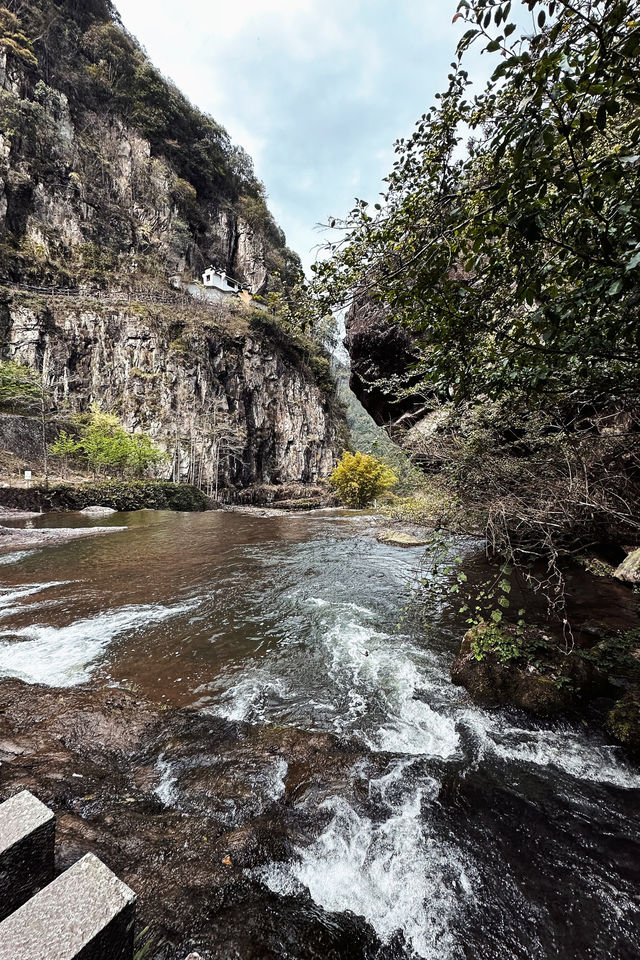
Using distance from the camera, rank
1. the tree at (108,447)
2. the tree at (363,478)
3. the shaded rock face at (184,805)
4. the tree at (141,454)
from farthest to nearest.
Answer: the tree at (363,478), the tree at (141,454), the tree at (108,447), the shaded rock face at (184,805)

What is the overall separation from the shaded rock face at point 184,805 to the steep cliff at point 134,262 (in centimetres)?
3350

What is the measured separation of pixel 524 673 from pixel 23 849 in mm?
4426

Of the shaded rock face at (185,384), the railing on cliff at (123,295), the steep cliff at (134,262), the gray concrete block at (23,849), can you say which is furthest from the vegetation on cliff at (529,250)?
the railing on cliff at (123,295)

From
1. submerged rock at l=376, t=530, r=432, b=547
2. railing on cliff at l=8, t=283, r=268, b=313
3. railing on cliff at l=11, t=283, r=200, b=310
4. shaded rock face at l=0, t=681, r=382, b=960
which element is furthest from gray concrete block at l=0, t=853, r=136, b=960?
railing on cliff at l=11, t=283, r=200, b=310

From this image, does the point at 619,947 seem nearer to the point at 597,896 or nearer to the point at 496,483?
the point at 597,896

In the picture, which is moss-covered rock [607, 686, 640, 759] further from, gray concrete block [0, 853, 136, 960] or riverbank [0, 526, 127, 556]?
riverbank [0, 526, 127, 556]

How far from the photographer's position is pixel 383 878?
2244 mm

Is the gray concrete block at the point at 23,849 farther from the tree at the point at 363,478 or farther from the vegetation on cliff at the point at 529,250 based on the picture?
the tree at the point at 363,478

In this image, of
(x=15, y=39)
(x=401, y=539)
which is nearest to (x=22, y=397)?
(x=401, y=539)

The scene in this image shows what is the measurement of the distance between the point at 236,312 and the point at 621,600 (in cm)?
4933

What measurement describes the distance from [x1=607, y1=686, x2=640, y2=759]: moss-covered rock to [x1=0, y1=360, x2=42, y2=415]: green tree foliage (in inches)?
1279

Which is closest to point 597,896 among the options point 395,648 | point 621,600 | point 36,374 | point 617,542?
point 395,648

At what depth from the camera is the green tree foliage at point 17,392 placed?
24297 mm

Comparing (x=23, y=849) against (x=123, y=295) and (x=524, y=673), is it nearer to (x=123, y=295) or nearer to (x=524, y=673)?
(x=524, y=673)
